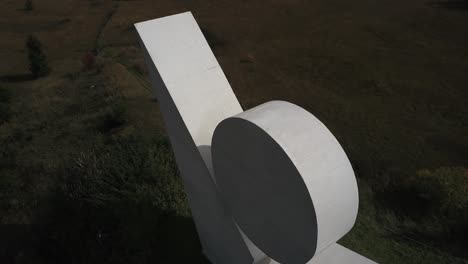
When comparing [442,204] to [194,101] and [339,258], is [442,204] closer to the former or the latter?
[339,258]

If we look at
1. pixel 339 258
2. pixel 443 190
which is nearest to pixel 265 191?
pixel 339 258

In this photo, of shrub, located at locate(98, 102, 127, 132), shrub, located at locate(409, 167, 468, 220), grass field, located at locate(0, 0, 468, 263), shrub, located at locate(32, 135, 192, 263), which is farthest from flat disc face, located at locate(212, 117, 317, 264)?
shrub, located at locate(98, 102, 127, 132)

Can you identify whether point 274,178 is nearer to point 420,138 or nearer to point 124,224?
point 124,224

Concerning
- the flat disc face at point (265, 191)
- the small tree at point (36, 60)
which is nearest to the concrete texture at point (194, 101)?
the flat disc face at point (265, 191)

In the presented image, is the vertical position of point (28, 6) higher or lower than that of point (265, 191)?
lower

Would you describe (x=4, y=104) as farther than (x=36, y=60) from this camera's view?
No

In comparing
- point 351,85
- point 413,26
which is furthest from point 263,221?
point 413,26
